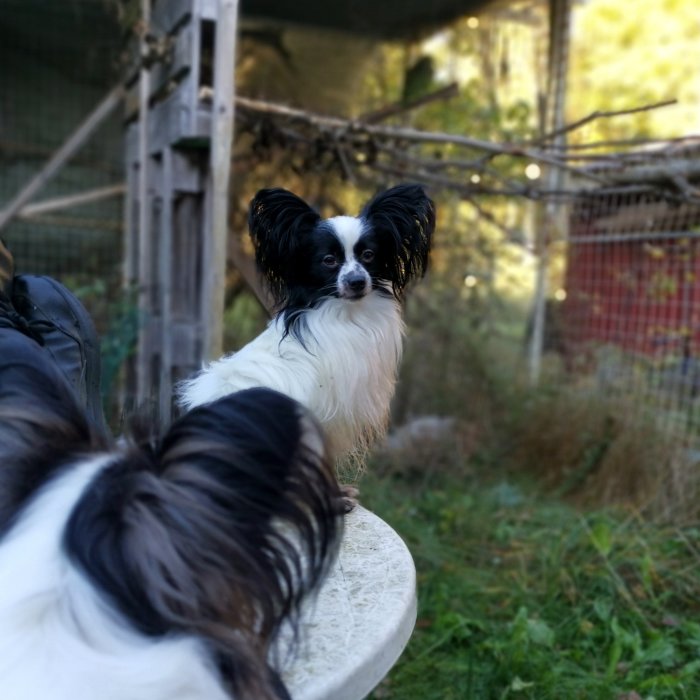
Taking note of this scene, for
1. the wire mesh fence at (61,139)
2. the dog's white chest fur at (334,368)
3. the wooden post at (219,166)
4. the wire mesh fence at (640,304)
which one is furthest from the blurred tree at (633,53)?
the dog's white chest fur at (334,368)

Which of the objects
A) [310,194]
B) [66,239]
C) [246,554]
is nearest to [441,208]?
[310,194]

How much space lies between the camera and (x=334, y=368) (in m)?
2.56

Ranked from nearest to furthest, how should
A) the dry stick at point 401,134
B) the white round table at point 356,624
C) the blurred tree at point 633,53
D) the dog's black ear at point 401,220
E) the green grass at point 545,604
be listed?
the white round table at point 356,624 < the dog's black ear at point 401,220 < the green grass at point 545,604 < the dry stick at point 401,134 < the blurred tree at point 633,53

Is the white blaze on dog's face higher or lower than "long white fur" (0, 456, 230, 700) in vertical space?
higher

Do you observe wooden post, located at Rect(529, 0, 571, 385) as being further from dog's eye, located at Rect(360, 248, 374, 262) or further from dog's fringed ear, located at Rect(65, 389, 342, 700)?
dog's fringed ear, located at Rect(65, 389, 342, 700)

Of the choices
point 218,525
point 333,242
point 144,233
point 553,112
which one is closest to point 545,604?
point 333,242

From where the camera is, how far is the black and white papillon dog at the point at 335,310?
2.52 m

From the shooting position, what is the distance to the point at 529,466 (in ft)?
19.6

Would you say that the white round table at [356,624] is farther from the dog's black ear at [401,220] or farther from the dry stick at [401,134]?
the dry stick at [401,134]

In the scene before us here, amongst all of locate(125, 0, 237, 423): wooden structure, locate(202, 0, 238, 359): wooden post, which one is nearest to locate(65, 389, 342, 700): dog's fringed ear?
locate(125, 0, 237, 423): wooden structure

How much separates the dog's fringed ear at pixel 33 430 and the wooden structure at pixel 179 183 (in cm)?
201

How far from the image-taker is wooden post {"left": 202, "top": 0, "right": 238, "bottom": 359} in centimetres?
394

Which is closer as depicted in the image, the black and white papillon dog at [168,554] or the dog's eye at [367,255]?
the black and white papillon dog at [168,554]

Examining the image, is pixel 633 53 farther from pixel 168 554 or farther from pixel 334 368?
pixel 168 554
